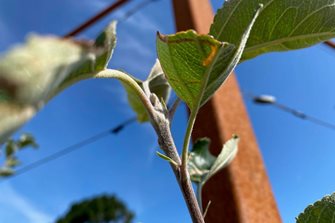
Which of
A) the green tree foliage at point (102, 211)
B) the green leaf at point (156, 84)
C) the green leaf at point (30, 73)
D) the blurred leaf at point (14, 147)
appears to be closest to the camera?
the green leaf at point (30, 73)

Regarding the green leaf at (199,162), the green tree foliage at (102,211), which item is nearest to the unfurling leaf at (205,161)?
the green leaf at (199,162)

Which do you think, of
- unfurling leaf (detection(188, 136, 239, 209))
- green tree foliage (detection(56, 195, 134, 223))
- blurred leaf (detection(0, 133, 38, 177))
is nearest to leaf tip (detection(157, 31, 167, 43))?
unfurling leaf (detection(188, 136, 239, 209))

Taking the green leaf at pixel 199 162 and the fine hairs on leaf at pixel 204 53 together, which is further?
the green leaf at pixel 199 162

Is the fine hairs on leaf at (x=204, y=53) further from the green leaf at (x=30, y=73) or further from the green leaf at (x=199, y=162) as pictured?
the green leaf at (x=199, y=162)

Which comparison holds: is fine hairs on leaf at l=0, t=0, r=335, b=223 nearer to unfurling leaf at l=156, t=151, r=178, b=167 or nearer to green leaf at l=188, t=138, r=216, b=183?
unfurling leaf at l=156, t=151, r=178, b=167

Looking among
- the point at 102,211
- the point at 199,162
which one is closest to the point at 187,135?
the point at 199,162

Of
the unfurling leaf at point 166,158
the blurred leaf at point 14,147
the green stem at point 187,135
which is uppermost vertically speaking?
the blurred leaf at point 14,147
